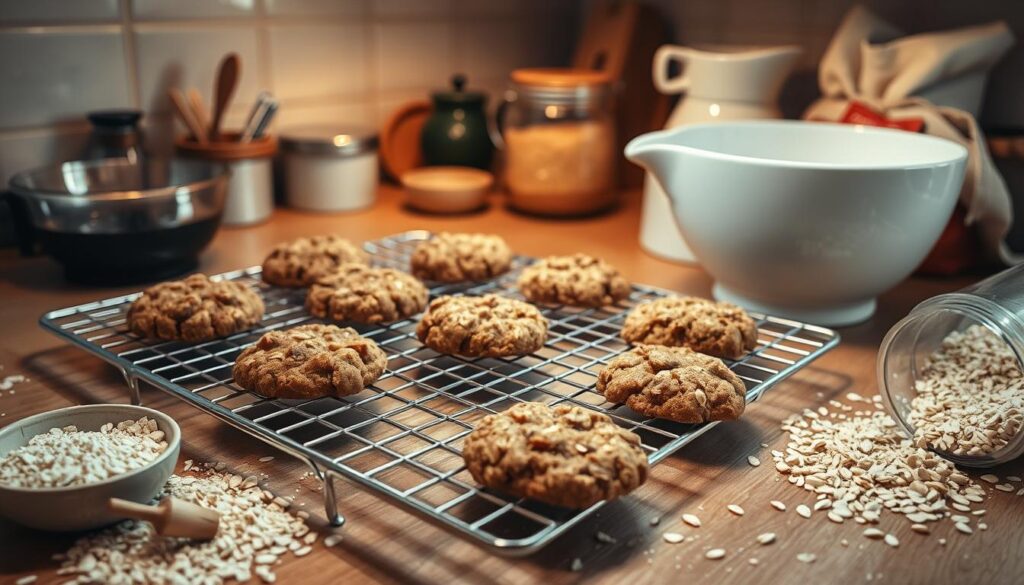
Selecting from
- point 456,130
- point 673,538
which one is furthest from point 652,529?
point 456,130

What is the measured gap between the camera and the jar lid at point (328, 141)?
1585mm

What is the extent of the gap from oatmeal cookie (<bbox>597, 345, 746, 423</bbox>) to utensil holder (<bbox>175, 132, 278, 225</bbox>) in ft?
2.87

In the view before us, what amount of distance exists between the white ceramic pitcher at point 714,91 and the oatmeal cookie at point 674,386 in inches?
19.3

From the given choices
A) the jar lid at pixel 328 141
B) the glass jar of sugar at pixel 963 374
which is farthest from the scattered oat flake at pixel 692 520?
the jar lid at pixel 328 141

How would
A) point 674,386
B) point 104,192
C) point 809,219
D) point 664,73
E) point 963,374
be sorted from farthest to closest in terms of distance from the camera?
point 664,73 → point 104,192 → point 809,219 → point 963,374 → point 674,386

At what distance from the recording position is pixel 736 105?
4.43 ft

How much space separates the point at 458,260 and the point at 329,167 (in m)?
0.52

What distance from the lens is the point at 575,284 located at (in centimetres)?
110

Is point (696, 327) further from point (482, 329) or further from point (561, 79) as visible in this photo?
point (561, 79)

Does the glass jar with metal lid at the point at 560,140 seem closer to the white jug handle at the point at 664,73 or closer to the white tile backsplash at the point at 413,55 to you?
Result: the white jug handle at the point at 664,73

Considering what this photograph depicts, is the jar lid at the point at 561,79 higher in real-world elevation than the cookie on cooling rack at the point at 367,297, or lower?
higher

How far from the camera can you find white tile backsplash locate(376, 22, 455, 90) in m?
1.79

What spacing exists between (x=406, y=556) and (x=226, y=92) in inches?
42.5

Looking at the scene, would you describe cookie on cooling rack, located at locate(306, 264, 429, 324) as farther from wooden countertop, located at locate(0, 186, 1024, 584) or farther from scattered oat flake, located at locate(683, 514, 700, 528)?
scattered oat flake, located at locate(683, 514, 700, 528)
